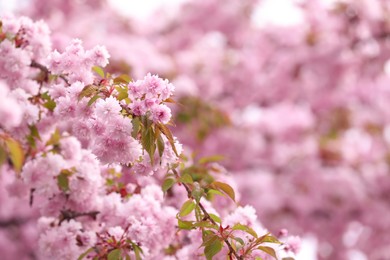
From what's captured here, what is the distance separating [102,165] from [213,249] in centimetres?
61

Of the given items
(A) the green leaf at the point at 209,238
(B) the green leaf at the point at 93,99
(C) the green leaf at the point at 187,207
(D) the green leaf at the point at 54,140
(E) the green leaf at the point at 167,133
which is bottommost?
(A) the green leaf at the point at 209,238

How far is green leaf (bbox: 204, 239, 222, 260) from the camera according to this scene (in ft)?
6.53

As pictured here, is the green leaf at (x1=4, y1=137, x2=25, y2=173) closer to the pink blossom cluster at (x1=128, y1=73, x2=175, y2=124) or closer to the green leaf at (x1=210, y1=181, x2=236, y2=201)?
the pink blossom cluster at (x1=128, y1=73, x2=175, y2=124)

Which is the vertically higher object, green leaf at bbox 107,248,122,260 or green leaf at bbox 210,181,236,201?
green leaf at bbox 210,181,236,201

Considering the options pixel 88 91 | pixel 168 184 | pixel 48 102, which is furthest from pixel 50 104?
pixel 168 184

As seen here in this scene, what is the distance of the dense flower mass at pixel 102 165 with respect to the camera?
6.35 feet

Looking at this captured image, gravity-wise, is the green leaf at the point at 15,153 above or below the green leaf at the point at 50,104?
below

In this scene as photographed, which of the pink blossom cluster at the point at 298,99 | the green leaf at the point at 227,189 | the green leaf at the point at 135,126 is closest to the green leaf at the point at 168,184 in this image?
the green leaf at the point at 227,189

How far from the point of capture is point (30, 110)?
2.28 meters

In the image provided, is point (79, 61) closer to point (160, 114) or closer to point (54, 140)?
point (160, 114)

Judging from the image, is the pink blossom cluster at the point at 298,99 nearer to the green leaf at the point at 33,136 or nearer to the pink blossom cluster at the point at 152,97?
the green leaf at the point at 33,136

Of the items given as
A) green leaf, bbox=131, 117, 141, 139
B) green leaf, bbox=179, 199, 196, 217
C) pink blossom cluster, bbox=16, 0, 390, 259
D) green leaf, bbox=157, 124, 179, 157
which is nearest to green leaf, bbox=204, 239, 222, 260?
green leaf, bbox=179, 199, 196, 217

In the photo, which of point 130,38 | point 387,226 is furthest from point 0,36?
point 387,226

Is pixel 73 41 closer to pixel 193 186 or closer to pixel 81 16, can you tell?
pixel 193 186
